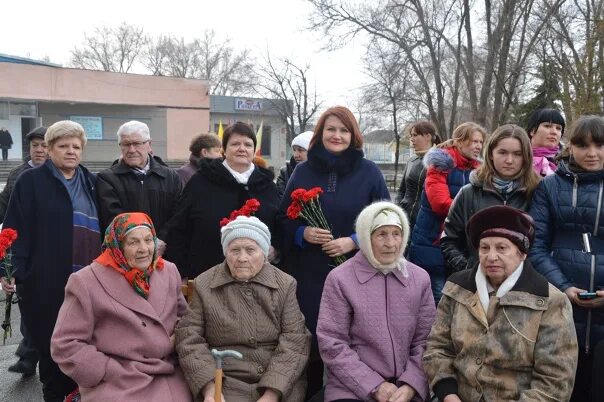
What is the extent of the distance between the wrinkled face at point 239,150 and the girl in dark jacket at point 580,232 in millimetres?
1970

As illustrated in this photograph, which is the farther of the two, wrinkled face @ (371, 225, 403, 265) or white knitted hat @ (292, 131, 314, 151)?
white knitted hat @ (292, 131, 314, 151)

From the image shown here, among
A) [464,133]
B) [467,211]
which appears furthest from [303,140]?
[467,211]

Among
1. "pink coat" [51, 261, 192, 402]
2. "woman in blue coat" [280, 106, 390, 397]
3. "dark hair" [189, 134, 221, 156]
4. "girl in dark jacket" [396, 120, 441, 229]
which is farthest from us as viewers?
"dark hair" [189, 134, 221, 156]

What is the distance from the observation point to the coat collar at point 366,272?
3.19m

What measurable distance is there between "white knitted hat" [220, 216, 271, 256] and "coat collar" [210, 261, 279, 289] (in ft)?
0.41

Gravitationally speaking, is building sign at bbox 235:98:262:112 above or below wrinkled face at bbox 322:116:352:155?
above

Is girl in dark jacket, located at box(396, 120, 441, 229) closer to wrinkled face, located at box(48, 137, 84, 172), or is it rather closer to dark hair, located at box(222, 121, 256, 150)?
dark hair, located at box(222, 121, 256, 150)

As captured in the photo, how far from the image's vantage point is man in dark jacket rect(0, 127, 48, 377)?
482cm

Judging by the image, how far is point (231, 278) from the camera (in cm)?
329

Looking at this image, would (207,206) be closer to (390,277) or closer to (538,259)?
(390,277)

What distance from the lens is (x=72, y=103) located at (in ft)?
112

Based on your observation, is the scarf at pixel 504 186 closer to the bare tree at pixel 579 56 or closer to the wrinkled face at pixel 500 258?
the wrinkled face at pixel 500 258

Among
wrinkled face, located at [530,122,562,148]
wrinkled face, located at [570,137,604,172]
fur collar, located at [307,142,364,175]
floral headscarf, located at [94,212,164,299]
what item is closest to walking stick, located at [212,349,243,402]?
floral headscarf, located at [94,212,164,299]

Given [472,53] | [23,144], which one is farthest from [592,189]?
[23,144]
